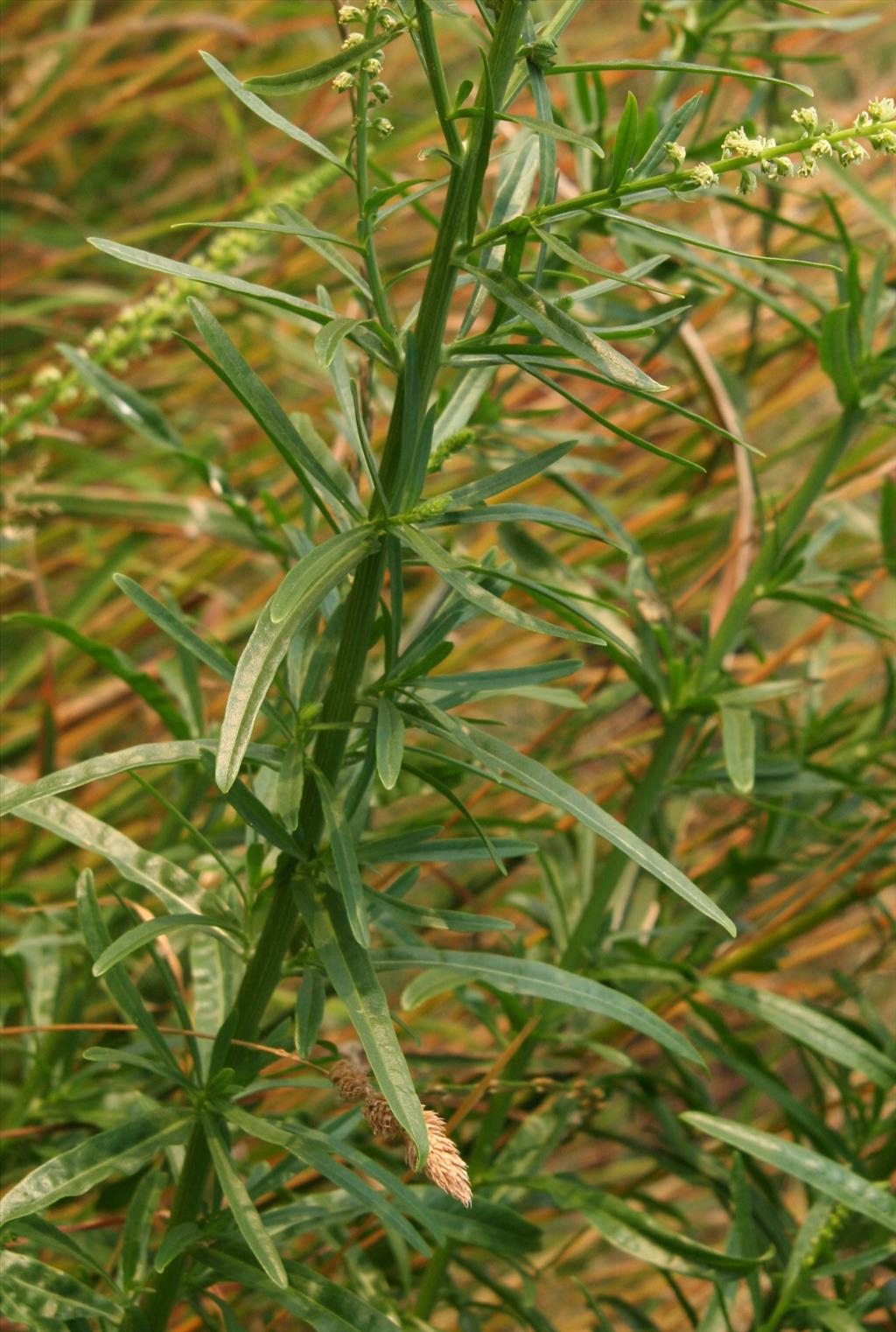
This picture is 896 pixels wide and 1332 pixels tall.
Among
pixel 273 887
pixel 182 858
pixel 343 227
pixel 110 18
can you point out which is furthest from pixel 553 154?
pixel 110 18

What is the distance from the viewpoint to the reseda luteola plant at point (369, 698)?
50 cm

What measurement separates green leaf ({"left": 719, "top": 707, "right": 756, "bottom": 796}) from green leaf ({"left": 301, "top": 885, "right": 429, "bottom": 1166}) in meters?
0.26

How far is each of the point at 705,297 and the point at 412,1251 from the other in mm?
765

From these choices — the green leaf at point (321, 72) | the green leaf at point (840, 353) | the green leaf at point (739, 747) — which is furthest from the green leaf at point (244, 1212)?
the green leaf at point (840, 353)

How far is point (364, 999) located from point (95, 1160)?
15cm

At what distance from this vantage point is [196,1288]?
664 mm

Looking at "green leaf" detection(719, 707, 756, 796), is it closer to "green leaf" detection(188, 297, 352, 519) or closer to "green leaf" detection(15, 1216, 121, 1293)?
"green leaf" detection(188, 297, 352, 519)

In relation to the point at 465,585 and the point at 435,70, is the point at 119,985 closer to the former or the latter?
the point at 465,585

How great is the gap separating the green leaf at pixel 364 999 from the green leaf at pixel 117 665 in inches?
8.3

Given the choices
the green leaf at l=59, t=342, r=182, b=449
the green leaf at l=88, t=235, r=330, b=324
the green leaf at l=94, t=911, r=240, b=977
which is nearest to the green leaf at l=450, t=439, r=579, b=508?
the green leaf at l=88, t=235, r=330, b=324

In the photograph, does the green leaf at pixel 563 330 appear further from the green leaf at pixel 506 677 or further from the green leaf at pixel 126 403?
the green leaf at pixel 126 403

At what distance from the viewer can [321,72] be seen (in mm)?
493

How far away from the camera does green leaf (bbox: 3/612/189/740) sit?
699mm

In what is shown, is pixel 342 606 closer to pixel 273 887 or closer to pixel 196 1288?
pixel 273 887
